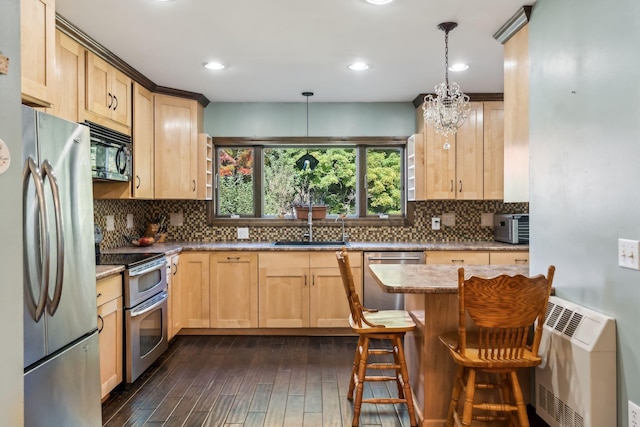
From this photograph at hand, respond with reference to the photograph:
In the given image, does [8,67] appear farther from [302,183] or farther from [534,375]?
[302,183]

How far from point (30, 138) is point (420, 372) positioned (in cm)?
222

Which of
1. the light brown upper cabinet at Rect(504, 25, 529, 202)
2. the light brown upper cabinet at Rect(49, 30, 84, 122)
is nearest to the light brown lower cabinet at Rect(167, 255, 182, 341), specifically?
the light brown upper cabinet at Rect(49, 30, 84, 122)

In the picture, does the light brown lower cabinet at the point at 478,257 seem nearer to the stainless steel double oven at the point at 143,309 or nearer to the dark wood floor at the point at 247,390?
the dark wood floor at the point at 247,390

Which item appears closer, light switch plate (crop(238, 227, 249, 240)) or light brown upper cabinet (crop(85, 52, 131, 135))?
light brown upper cabinet (crop(85, 52, 131, 135))

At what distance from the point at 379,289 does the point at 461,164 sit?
4.97 feet

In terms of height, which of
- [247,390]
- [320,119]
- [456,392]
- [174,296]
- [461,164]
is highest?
[320,119]

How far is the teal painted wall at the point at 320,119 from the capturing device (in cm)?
476

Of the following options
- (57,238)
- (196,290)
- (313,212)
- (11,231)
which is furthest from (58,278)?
(313,212)

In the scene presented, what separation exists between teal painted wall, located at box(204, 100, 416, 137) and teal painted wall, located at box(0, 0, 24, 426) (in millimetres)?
3224

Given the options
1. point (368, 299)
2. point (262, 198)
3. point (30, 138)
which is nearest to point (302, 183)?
point (262, 198)

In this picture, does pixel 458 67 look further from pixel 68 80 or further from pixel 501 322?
pixel 68 80

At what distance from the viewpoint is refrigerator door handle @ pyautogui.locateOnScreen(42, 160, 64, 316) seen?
1846mm

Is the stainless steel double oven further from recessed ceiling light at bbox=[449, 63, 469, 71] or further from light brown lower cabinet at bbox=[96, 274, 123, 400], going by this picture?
recessed ceiling light at bbox=[449, 63, 469, 71]

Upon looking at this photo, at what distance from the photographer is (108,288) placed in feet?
8.85
